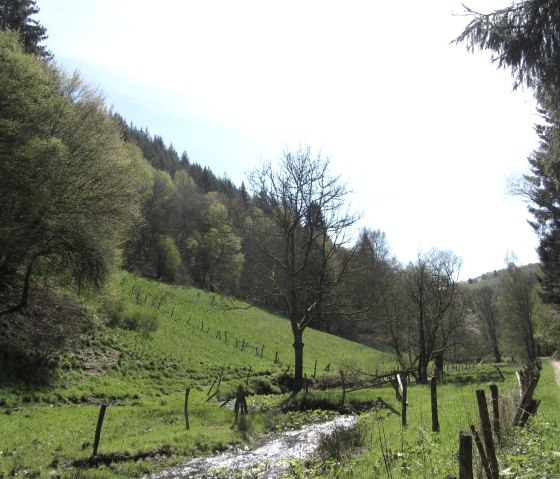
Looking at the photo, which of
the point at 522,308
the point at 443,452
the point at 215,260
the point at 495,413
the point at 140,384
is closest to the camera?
the point at 495,413

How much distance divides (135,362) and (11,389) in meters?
8.41

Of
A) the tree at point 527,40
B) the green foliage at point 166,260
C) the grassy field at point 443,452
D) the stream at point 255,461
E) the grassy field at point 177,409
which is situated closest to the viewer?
the grassy field at point 443,452

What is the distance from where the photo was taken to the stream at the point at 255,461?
35.4 feet

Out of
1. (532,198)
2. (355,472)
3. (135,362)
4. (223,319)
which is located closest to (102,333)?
(135,362)

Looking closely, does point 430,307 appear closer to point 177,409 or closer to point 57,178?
point 177,409

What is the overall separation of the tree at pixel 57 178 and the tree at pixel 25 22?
5.14 metres

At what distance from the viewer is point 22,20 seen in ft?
99.9

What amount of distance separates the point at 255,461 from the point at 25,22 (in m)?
33.7

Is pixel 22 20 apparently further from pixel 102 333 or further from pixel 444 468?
pixel 444 468

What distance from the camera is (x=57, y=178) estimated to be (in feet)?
68.9

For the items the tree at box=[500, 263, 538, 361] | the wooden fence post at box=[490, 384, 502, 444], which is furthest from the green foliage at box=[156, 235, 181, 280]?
the wooden fence post at box=[490, 384, 502, 444]

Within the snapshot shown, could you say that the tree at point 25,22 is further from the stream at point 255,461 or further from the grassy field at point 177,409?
the stream at point 255,461

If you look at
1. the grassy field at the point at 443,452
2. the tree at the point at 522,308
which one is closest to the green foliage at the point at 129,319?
the grassy field at the point at 443,452

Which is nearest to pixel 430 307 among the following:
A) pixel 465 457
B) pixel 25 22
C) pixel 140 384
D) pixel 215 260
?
pixel 140 384
